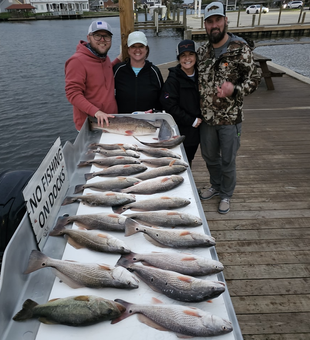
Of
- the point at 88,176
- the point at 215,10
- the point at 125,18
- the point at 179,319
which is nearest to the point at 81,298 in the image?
the point at 179,319

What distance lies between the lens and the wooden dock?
2207 millimetres

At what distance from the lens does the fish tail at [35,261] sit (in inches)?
54.7

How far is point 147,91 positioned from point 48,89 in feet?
39.3

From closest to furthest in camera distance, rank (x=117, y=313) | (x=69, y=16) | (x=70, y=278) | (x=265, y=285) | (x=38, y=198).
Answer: (x=117, y=313)
(x=70, y=278)
(x=38, y=198)
(x=265, y=285)
(x=69, y=16)

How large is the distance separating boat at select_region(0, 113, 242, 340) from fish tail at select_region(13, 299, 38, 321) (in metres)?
0.02

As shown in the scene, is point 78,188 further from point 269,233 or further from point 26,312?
point 269,233

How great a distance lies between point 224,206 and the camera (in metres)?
3.44

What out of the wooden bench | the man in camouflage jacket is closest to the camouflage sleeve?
the man in camouflage jacket

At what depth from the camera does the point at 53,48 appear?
2362cm

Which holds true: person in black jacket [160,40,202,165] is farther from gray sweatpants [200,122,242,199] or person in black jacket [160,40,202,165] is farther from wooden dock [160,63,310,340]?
wooden dock [160,63,310,340]

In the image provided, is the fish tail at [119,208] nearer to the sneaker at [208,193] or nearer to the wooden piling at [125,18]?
the sneaker at [208,193]

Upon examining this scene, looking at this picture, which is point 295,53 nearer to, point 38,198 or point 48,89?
point 48,89

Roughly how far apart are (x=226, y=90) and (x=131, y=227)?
5.67ft

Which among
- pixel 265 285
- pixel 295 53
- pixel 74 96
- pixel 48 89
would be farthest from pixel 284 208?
pixel 295 53
